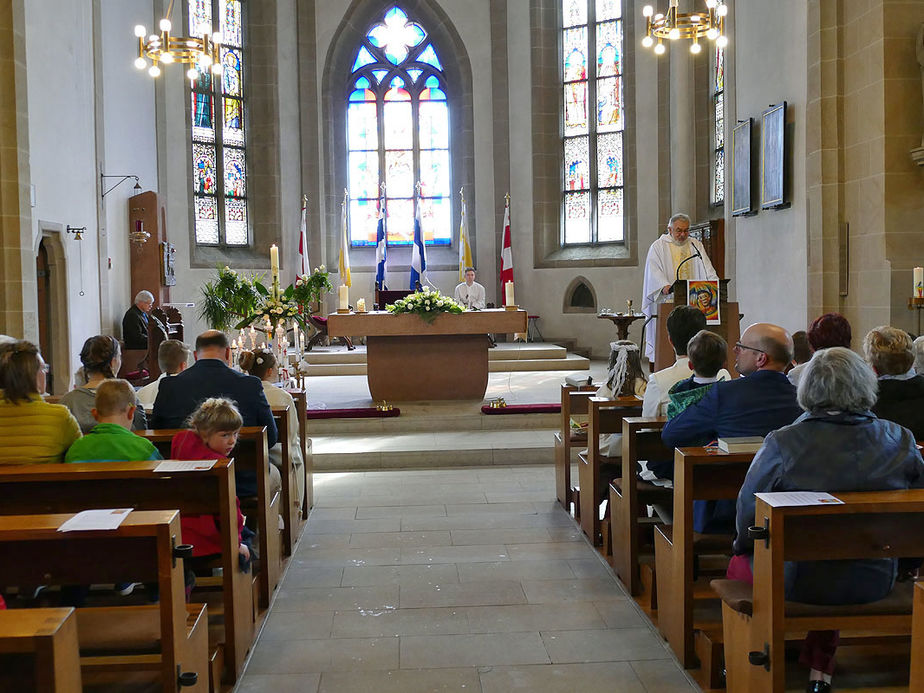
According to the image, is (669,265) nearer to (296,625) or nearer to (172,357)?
(172,357)

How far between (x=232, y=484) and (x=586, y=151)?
12.9 meters

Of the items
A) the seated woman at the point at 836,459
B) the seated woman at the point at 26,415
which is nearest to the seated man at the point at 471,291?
the seated woman at the point at 26,415

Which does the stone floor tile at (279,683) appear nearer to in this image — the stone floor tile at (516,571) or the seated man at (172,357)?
the stone floor tile at (516,571)

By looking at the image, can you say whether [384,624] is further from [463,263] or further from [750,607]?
[463,263]

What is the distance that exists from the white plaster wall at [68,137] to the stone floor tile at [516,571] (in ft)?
19.6

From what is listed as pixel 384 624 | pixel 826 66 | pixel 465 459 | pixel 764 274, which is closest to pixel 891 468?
pixel 384 624

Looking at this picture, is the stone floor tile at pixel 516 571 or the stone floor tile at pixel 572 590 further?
the stone floor tile at pixel 516 571

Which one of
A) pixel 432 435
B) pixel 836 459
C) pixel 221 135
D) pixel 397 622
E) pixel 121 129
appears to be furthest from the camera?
pixel 221 135

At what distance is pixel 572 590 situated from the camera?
4.28m

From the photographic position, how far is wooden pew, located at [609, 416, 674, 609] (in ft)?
13.4

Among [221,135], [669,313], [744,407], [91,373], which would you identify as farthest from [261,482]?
[221,135]

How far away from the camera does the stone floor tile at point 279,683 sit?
3.25m

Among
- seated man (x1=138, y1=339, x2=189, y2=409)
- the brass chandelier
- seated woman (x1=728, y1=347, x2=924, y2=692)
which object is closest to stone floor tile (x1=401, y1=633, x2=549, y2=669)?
seated woman (x1=728, y1=347, x2=924, y2=692)

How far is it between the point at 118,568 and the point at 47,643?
910 millimetres
